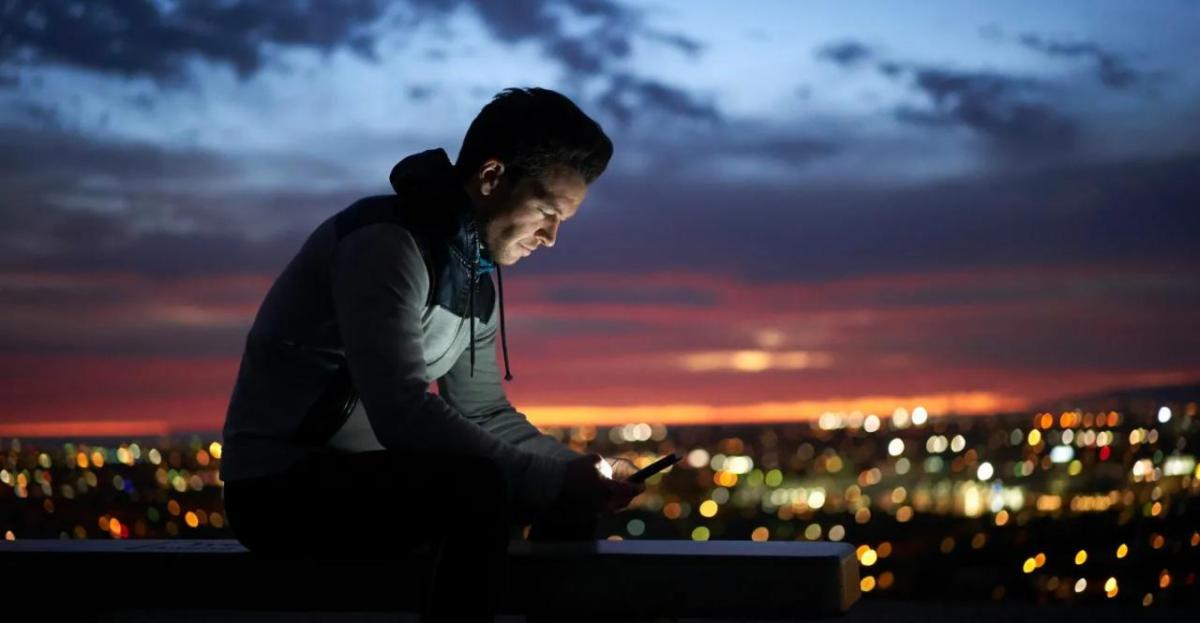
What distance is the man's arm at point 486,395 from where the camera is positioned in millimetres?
2752

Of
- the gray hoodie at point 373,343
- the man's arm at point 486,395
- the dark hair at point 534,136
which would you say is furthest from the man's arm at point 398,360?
the man's arm at point 486,395

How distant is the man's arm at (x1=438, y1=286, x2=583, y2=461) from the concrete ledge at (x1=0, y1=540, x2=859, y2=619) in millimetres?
354

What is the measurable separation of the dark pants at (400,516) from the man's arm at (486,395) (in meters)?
0.39

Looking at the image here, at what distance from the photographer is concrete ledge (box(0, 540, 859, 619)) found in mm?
2297

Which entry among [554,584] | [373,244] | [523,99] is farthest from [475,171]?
[554,584]

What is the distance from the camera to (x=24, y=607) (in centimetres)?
267

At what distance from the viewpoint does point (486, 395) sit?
279 centimetres

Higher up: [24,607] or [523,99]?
[523,99]

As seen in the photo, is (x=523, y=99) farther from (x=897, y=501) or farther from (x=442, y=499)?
(x=897, y=501)

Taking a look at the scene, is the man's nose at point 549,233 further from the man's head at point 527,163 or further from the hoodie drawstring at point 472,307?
the hoodie drawstring at point 472,307

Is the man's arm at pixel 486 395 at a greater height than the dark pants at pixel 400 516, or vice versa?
the man's arm at pixel 486 395

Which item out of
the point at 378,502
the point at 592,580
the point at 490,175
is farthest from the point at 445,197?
→ the point at 592,580

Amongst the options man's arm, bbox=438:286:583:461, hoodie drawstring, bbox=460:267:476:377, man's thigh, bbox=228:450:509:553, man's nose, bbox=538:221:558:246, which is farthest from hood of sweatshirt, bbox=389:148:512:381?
man's thigh, bbox=228:450:509:553

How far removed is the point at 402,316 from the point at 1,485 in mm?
37659
